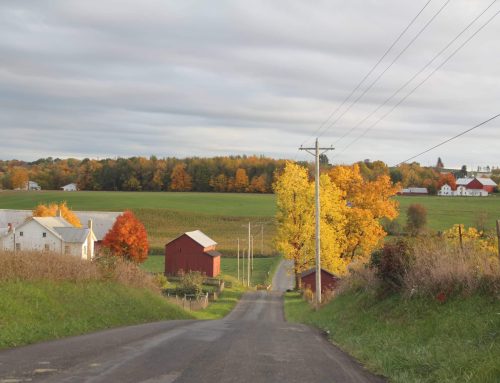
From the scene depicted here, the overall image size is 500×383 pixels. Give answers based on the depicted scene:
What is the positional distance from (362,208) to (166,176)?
128073 millimetres

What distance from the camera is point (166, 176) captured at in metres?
181

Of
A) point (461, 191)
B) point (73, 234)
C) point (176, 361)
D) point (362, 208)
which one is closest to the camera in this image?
point (176, 361)

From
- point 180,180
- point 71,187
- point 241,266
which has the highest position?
point 180,180

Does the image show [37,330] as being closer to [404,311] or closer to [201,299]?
[404,311]

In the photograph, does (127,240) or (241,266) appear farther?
(241,266)

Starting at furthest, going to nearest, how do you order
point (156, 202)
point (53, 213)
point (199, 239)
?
1. point (156, 202)
2. point (53, 213)
3. point (199, 239)

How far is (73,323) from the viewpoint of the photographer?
18922mm

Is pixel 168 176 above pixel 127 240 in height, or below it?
above

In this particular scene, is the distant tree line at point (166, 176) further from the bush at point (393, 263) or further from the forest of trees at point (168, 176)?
the bush at point (393, 263)

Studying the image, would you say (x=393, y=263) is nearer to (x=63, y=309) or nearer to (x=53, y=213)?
(x=63, y=309)

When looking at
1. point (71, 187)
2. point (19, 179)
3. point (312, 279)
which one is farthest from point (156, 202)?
point (312, 279)

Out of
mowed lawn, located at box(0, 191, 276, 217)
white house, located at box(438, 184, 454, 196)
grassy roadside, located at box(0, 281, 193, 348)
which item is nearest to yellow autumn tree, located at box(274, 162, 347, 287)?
grassy roadside, located at box(0, 281, 193, 348)

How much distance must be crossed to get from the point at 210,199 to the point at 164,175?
3580 centimetres

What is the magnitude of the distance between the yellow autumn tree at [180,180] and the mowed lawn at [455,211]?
75833 millimetres
